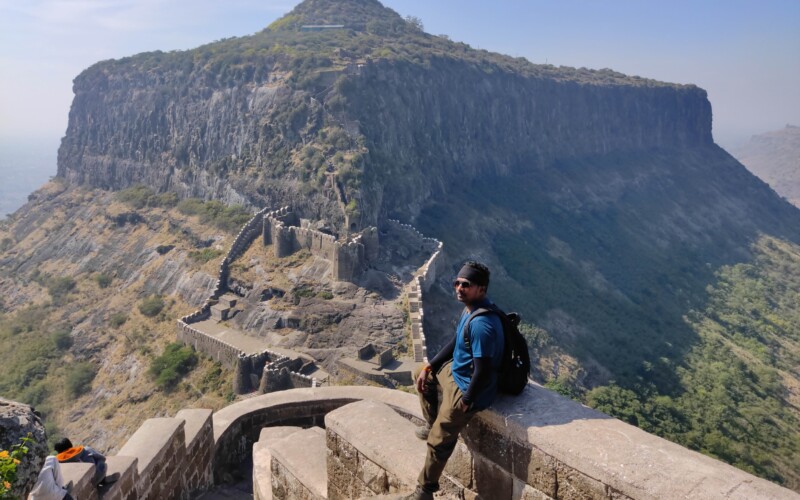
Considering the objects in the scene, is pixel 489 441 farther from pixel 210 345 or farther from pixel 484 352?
pixel 210 345

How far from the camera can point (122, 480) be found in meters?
5.64

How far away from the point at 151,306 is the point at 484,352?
111ft

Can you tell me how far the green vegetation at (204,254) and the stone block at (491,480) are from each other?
33804mm

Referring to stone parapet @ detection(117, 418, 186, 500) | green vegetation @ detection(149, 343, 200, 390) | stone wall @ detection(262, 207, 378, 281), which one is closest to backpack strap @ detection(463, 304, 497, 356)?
stone parapet @ detection(117, 418, 186, 500)

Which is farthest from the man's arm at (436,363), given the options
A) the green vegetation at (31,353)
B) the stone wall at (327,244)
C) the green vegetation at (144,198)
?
the green vegetation at (144,198)

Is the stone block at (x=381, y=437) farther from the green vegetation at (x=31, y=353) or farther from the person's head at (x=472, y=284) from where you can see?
the green vegetation at (x=31, y=353)

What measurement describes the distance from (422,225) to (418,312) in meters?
15.5

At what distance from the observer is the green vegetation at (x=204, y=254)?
116ft

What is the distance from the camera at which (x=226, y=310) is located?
2902 cm

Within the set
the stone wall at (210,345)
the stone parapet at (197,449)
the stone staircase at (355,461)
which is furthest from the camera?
the stone wall at (210,345)

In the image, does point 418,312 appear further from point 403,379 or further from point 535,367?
point 535,367

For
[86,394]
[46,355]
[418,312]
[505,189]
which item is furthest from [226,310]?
[505,189]

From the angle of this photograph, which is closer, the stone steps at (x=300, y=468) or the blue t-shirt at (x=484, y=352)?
the blue t-shirt at (x=484, y=352)

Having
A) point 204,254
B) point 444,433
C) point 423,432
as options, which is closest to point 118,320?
point 204,254
